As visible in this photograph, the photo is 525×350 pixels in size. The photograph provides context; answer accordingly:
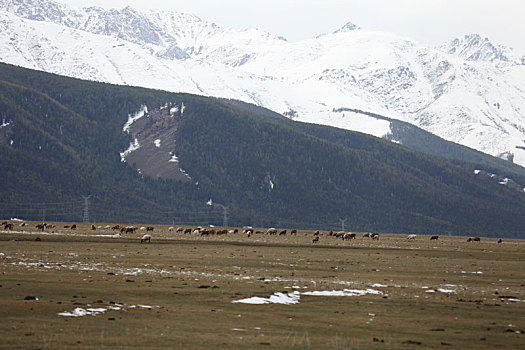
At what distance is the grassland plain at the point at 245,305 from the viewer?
40781mm

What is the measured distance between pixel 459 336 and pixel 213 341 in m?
12.5

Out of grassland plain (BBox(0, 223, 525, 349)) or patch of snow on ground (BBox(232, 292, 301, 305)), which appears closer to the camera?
grassland plain (BBox(0, 223, 525, 349))

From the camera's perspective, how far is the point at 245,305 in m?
51.8

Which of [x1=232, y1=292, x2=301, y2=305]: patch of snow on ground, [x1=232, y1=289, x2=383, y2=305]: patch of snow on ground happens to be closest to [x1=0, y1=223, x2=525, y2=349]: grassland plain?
[x1=232, y1=289, x2=383, y2=305]: patch of snow on ground

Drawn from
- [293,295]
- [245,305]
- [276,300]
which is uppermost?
[293,295]

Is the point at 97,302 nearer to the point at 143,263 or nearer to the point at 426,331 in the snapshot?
the point at 426,331

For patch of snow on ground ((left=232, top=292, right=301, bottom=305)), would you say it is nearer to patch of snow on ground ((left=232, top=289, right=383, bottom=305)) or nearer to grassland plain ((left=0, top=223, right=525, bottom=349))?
patch of snow on ground ((left=232, top=289, right=383, bottom=305))

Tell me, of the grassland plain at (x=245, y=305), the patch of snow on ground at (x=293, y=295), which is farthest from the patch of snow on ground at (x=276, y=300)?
the grassland plain at (x=245, y=305)

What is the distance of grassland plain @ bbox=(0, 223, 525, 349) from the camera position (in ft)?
134

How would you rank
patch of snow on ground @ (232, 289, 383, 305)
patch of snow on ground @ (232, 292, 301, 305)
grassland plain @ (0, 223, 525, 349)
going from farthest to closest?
patch of snow on ground @ (232, 289, 383, 305), patch of snow on ground @ (232, 292, 301, 305), grassland plain @ (0, 223, 525, 349)

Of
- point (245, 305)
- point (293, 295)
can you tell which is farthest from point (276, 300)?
point (245, 305)

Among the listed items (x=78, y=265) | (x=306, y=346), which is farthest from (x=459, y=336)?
(x=78, y=265)

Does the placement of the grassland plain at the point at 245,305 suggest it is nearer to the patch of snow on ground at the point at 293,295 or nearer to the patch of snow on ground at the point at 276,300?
the patch of snow on ground at the point at 293,295

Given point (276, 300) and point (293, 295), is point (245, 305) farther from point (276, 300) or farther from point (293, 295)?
point (293, 295)
